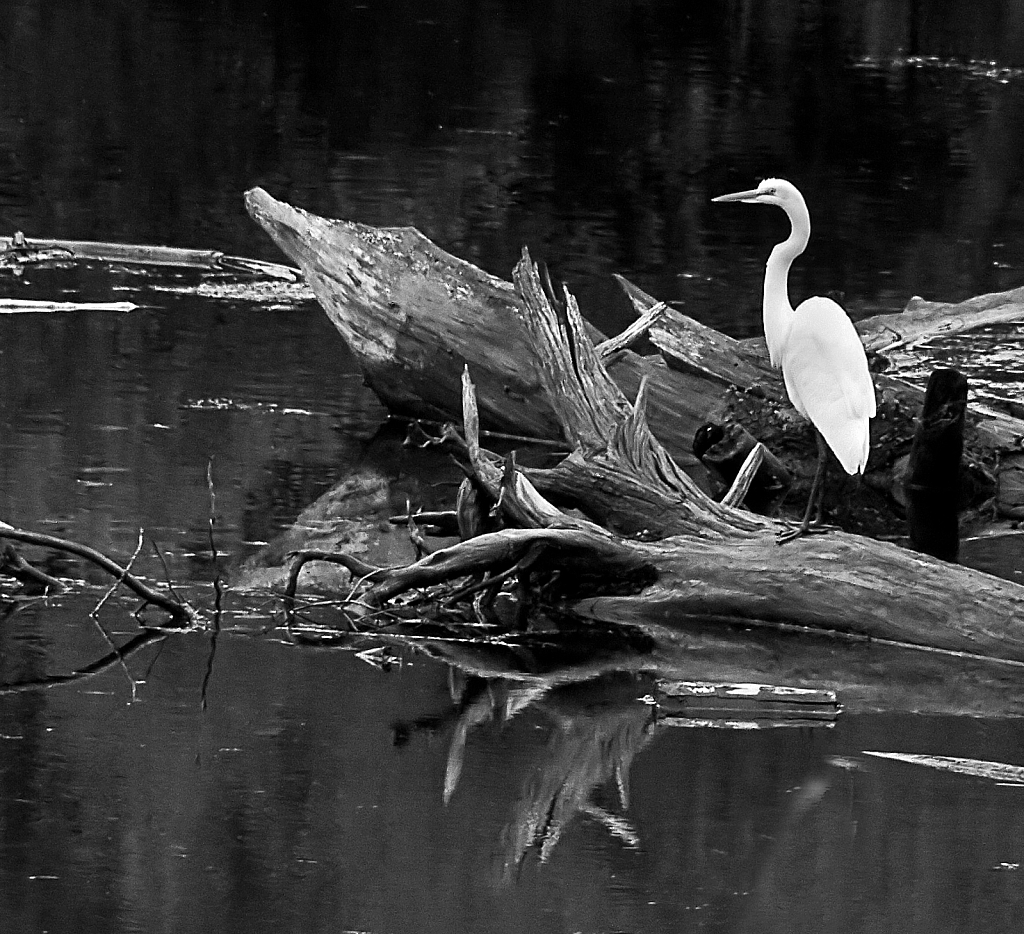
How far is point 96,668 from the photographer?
22.9 feet

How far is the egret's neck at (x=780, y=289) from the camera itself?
8.67 metres

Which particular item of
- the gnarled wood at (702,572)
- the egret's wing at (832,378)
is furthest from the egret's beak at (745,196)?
the gnarled wood at (702,572)

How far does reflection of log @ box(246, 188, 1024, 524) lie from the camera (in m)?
9.93

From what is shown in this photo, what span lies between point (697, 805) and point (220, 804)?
1243 mm

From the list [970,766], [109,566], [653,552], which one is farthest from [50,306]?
[970,766]

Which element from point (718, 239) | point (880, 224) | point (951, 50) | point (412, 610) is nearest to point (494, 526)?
point (412, 610)

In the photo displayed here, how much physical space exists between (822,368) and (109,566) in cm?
266

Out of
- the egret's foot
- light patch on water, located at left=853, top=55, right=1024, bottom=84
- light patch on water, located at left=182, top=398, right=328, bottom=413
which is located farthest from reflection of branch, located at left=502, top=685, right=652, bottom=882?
light patch on water, located at left=853, top=55, right=1024, bottom=84

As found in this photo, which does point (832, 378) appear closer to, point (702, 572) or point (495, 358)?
point (702, 572)

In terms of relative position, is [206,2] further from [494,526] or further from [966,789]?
[966,789]

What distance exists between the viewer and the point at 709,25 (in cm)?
3278

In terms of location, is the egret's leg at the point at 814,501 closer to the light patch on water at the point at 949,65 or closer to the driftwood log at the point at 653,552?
the driftwood log at the point at 653,552

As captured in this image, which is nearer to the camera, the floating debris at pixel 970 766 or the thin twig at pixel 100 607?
the floating debris at pixel 970 766

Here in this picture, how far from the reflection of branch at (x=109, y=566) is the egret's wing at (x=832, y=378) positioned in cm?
235
